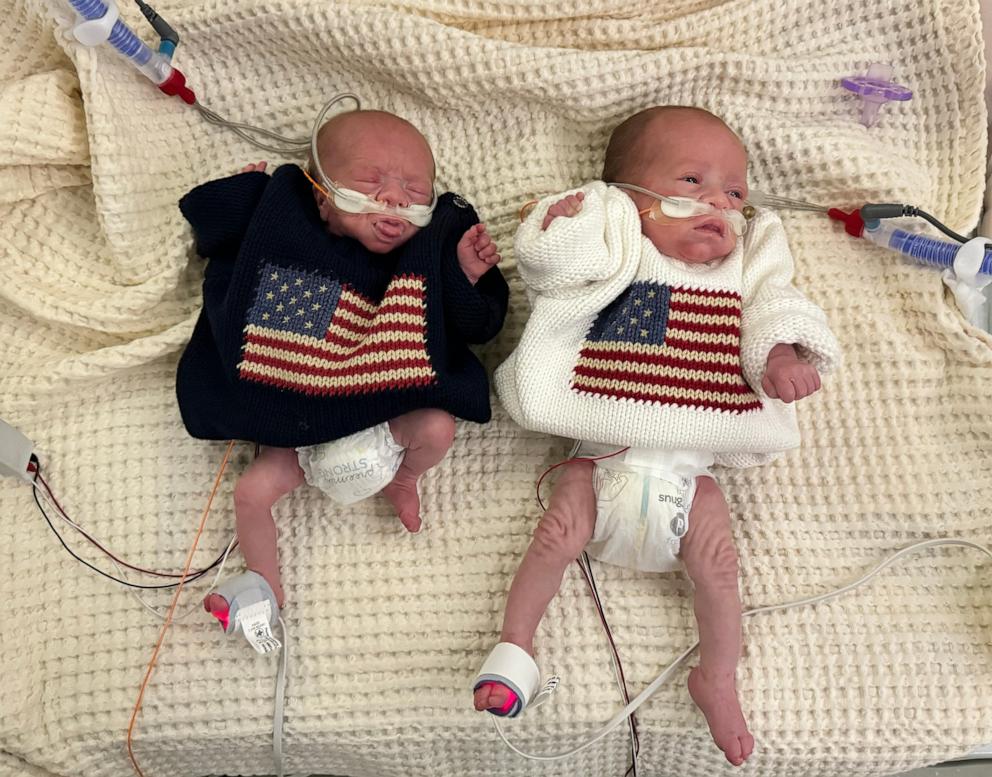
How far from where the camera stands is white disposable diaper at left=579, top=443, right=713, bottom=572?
46.1 inches

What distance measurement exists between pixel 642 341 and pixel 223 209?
69cm

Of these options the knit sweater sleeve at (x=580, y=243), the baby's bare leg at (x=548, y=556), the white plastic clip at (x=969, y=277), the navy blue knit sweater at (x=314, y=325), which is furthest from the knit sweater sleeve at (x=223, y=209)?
the white plastic clip at (x=969, y=277)

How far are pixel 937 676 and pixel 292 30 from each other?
1448mm

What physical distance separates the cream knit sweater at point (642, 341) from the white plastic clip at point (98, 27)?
2.30ft

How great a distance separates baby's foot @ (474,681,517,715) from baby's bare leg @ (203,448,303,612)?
36 centimetres

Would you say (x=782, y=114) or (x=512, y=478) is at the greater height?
(x=782, y=114)

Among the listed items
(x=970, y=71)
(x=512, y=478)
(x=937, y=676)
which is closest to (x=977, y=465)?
(x=937, y=676)

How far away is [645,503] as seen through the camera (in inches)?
46.1

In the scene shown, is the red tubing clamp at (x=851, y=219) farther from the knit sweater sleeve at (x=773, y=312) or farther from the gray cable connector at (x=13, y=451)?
the gray cable connector at (x=13, y=451)

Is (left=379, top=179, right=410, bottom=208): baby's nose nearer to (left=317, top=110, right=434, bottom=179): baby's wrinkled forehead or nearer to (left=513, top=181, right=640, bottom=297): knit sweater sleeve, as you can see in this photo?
(left=317, top=110, right=434, bottom=179): baby's wrinkled forehead

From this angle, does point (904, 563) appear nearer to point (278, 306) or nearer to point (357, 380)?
point (357, 380)

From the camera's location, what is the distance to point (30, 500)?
1.28 meters

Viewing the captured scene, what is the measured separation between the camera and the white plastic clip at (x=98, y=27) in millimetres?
1204

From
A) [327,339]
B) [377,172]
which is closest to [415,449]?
[327,339]
